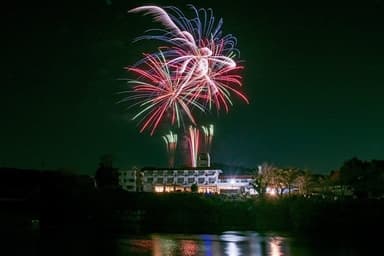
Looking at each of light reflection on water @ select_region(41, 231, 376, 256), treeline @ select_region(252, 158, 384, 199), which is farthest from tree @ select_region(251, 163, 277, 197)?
light reflection on water @ select_region(41, 231, 376, 256)

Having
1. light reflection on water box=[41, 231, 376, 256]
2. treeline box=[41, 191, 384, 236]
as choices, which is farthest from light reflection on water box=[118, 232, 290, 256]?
treeline box=[41, 191, 384, 236]

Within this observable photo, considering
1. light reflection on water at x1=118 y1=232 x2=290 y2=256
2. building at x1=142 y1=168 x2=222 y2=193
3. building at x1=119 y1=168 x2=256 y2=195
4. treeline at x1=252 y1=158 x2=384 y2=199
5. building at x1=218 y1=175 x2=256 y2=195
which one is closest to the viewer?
light reflection on water at x1=118 y1=232 x2=290 y2=256

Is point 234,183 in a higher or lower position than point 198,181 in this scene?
lower

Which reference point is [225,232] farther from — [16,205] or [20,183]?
[20,183]

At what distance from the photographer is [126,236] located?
62.7 m

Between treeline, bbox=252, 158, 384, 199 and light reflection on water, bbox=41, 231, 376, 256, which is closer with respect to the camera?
light reflection on water, bbox=41, 231, 376, 256

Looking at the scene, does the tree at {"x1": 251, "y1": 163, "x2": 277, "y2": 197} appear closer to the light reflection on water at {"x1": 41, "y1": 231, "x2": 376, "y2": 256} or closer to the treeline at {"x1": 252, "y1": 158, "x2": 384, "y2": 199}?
the treeline at {"x1": 252, "y1": 158, "x2": 384, "y2": 199}

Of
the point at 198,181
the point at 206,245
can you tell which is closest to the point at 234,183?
the point at 198,181

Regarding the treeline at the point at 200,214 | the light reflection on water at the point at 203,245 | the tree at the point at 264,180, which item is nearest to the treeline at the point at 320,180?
the tree at the point at 264,180

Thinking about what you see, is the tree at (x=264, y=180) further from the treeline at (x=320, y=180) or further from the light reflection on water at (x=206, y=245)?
the light reflection on water at (x=206, y=245)

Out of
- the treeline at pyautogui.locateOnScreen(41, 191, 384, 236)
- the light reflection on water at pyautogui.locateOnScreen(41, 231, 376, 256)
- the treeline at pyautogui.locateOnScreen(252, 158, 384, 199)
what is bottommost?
the light reflection on water at pyautogui.locateOnScreen(41, 231, 376, 256)

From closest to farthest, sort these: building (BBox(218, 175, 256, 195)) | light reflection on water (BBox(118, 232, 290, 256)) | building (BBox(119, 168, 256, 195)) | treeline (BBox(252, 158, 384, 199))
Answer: light reflection on water (BBox(118, 232, 290, 256))
treeline (BBox(252, 158, 384, 199))
building (BBox(218, 175, 256, 195))
building (BBox(119, 168, 256, 195))

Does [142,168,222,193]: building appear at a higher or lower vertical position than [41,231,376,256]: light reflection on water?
higher

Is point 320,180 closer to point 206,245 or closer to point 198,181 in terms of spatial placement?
point 198,181
